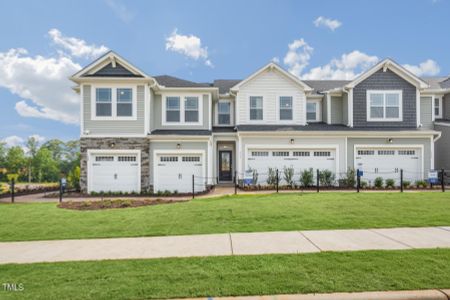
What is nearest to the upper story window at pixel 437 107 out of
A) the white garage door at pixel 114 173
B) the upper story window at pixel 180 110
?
the upper story window at pixel 180 110

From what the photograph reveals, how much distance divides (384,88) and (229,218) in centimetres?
1497

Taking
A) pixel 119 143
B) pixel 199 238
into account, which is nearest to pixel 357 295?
pixel 199 238

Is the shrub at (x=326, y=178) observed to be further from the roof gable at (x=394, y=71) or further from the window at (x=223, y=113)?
the window at (x=223, y=113)

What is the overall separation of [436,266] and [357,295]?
1.70 meters

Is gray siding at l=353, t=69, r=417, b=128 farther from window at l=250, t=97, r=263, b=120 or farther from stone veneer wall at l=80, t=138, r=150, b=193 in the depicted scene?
stone veneer wall at l=80, t=138, r=150, b=193

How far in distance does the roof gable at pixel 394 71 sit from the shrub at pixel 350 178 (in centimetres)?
550

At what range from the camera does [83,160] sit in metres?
14.8

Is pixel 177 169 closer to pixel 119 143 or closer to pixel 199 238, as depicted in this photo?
pixel 119 143

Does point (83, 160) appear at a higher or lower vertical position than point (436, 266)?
higher

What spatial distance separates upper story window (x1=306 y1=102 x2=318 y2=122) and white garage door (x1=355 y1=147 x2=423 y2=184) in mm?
4116

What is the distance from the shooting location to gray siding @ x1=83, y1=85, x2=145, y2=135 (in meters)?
14.9

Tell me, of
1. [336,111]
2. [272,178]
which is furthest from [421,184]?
[272,178]

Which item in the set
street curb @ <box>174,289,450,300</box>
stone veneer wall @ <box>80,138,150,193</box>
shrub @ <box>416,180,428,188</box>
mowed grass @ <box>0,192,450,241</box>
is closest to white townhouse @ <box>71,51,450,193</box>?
stone veneer wall @ <box>80,138,150,193</box>

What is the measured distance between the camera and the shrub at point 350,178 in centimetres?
1527
